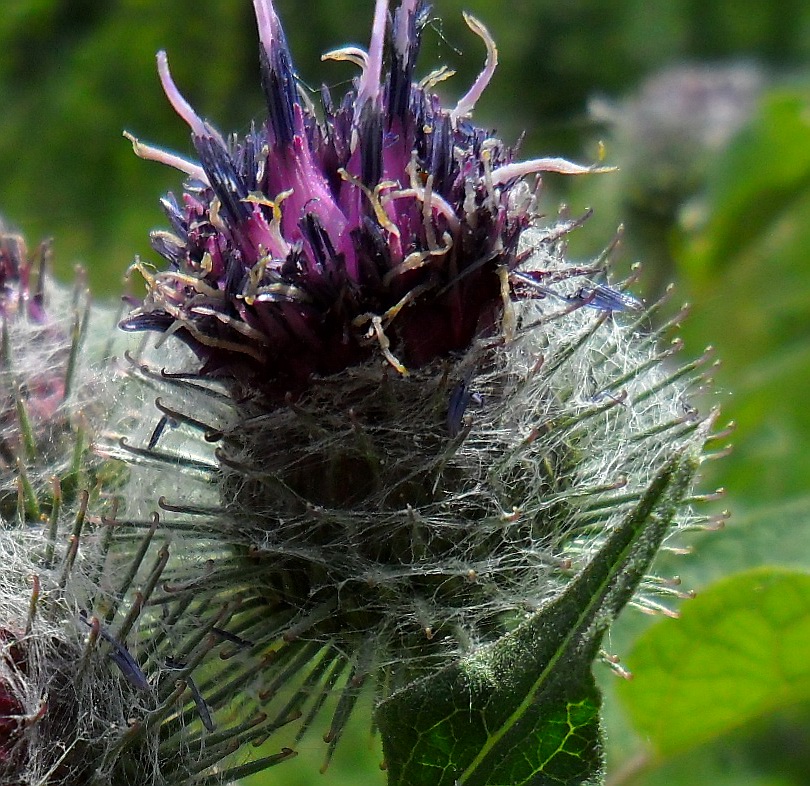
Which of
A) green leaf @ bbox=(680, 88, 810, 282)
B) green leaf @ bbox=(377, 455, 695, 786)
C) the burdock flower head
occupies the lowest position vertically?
green leaf @ bbox=(377, 455, 695, 786)

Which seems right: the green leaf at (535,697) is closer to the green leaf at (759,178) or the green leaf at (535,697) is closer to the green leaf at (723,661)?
the green leaf at (723,661)

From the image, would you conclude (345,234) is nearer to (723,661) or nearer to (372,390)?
(372,390)

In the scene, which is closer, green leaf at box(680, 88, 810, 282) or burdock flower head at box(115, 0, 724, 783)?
burdock flower head at box(115, 0, 724, 783)

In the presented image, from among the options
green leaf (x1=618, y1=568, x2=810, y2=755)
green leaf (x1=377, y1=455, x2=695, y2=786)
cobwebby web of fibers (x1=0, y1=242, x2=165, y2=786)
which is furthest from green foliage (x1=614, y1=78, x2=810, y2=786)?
cobwebby web of fibers (x1=0, y1=242, x2=165, y2=786)

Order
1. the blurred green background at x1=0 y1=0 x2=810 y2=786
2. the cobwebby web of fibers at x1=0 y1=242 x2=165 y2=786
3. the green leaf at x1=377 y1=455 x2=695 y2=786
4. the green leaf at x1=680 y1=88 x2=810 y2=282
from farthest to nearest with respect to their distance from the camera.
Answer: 1. the green leaf at x1=680 y1=88 x2=810 y2=282
2. the blurred green background at x1=0 y1=0 x2=810 y2=786
3. the cobwebby web of fibers at x1=0 y1=242 x2=165 y2=786
4. the green leaf at x1=377 y1=455 x2=695 y2=786

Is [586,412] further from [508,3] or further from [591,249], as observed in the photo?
[508,3]

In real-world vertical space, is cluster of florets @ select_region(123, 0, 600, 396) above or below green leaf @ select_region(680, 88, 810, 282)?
below

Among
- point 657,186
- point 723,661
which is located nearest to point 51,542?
point 723,661

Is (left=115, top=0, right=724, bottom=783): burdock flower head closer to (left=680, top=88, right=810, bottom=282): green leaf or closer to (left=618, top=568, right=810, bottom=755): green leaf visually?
(left=618, top=568, right=810, bottom=755): green leaf

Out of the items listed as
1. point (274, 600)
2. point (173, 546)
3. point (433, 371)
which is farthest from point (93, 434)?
point (433, 371)
